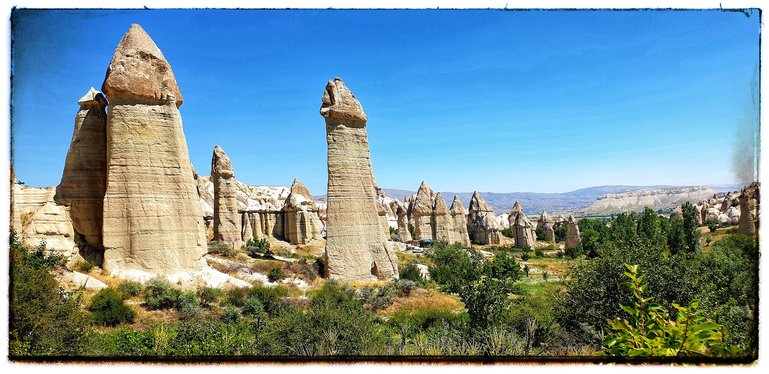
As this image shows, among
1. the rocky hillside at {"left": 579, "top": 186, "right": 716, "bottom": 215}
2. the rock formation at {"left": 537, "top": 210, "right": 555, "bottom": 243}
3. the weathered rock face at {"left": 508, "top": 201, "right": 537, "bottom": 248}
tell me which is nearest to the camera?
the weathered rock face at {"left": 508, "top": 201, "right": 537, "bottom": 248}

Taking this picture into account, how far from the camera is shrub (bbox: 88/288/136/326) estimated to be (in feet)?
40.1

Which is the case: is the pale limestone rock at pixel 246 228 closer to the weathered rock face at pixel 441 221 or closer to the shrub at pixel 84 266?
the weathered rock face at pixel 441 221

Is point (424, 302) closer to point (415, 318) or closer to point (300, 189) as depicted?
point (415, 318)

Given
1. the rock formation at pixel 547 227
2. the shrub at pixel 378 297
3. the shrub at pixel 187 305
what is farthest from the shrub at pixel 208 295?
the rock formation at pixel 547 227

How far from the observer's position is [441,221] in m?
51.4

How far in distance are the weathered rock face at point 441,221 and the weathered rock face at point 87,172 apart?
37.8 meters

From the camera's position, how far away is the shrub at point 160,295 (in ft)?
47.2

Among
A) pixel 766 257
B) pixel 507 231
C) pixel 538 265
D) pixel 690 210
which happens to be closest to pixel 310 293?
pixel 766 257

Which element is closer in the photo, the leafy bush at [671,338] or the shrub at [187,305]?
the leafy bush at [671,338]

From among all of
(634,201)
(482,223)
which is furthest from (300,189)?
(634,201)

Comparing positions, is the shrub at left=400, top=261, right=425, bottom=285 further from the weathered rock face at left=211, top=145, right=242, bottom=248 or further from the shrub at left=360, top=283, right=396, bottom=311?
the weathered rock face at left=211, top=145, right=242, bottom=248

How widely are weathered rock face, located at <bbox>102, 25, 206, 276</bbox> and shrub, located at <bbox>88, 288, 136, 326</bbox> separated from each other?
3.15 meters

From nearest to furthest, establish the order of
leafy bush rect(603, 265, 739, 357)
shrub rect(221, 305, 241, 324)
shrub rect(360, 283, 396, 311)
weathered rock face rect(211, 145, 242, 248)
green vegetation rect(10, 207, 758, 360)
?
leafy bush rect(603, 265, 739, 357)
green vegetation rect(10, 207, 758, 360)
shrub rect(221, 305, 241, 324)
shrub rect(360, 283, 396, 311)
weathered rock face rect(211, 145, 242, 248)

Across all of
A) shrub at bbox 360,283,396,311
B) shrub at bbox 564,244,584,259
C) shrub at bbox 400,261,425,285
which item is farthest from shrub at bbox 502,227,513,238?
shrub at bbox 360,283,396,311
